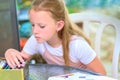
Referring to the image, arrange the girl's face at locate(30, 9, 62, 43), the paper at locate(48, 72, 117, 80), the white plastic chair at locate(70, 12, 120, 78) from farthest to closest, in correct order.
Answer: the white plastic chair at locate(70, 12, 120, 78) < the girl's face at locate(30, 9, 62, 43) < the paper at locate(48, 72, 117, 80)

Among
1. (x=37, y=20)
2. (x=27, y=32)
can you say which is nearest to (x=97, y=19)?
(x=37, y=20)

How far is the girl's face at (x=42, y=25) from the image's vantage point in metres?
1.32

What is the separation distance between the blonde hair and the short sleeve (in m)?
0.03

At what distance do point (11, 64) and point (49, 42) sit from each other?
1.43ft

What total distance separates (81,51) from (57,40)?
0.15m

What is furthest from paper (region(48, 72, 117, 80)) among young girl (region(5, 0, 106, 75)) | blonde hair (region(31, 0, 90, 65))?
blonde hair (region(31, 0, 90, 65))

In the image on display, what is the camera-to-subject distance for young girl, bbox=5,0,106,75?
134 cm

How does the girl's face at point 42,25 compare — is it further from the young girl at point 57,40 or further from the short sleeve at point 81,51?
the short sleeve at point 81,51

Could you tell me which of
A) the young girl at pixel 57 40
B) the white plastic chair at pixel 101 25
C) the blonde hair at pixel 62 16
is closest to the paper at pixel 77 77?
the young girl at pixel 57 40

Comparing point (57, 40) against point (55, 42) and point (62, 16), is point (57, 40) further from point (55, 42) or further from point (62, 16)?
point (62, 16)

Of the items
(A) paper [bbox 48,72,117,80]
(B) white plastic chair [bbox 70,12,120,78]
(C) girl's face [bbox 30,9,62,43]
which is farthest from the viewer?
(B) white plastic chair [bbox 70,12,120,78]

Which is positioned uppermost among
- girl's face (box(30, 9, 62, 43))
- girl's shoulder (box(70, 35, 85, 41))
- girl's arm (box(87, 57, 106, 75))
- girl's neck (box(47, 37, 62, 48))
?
girl's face (box(30, 9, 62, 43))

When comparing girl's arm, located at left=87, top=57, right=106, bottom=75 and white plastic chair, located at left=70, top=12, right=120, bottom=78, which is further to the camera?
white plastic chair, located at left=70, top=12, right=120, bottom=78

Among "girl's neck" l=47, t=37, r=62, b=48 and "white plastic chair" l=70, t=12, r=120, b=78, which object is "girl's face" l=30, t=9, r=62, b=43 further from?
"white plastic chair" l=70, t=12, r=120, b=78
